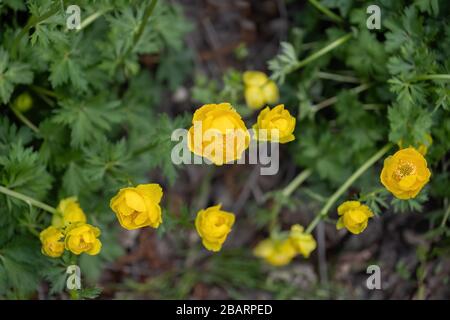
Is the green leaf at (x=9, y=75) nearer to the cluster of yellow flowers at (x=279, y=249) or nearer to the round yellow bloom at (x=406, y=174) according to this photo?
the cluster of yellow flowers at (x=279, y=249)

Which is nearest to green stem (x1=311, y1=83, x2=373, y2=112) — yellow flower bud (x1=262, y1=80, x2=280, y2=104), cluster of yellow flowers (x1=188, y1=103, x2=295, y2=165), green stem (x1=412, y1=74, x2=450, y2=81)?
yellow flower bud (x1=262, y1=80, x2=280, y2=104)

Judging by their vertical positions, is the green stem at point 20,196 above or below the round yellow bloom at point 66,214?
above

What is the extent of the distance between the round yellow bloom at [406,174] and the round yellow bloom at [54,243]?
35.2 inches

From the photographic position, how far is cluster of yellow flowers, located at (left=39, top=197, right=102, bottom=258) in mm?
1695

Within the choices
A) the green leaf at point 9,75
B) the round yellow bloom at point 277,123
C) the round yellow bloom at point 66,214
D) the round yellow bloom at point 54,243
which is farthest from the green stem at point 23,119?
the round yellow bloom at point 277,123

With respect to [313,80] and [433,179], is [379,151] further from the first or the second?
[313,80]

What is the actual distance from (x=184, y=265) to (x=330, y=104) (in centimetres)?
87

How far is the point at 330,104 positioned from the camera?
253 centimetres

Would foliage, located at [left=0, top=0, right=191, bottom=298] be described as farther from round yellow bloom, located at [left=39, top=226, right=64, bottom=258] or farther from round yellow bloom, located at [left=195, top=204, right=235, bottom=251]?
round yellow bloom, located at [left=195, top=204, right=235, bottom=251]

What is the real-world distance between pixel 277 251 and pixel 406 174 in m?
0.80

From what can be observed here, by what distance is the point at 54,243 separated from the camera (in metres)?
1.76

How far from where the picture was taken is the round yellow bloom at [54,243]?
1760 millimetres

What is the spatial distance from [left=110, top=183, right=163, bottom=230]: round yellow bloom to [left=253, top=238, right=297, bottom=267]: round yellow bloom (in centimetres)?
77

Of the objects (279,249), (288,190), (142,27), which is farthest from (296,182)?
(142,27)
